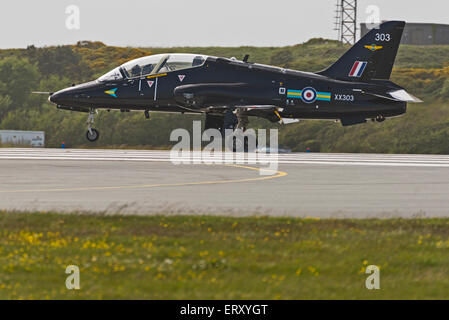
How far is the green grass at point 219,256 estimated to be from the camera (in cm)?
730

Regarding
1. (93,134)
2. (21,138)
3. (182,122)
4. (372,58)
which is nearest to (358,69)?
(372,58)

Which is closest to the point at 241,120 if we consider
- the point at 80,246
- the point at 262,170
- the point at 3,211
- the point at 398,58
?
the point at 262,170

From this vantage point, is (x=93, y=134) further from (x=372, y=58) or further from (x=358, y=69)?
(x=372, y=58)

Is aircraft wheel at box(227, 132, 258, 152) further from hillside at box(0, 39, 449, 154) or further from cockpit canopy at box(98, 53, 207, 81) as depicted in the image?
hillside at box(0, 39, 449, 154)

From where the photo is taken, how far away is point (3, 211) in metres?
11.8

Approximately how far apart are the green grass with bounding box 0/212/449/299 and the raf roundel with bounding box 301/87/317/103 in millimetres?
19599

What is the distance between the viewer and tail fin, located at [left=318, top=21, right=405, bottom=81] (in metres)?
32.2

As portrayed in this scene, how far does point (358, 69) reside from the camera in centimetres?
3222

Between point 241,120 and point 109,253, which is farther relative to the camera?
point 241,120

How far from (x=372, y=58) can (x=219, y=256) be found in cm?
2526

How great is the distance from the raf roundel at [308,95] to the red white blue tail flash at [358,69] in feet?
7.91

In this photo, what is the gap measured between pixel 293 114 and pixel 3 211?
2101 centimetres

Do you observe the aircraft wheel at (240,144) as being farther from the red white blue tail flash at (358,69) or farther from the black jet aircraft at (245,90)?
the red white blue tail flash at (358,69)
